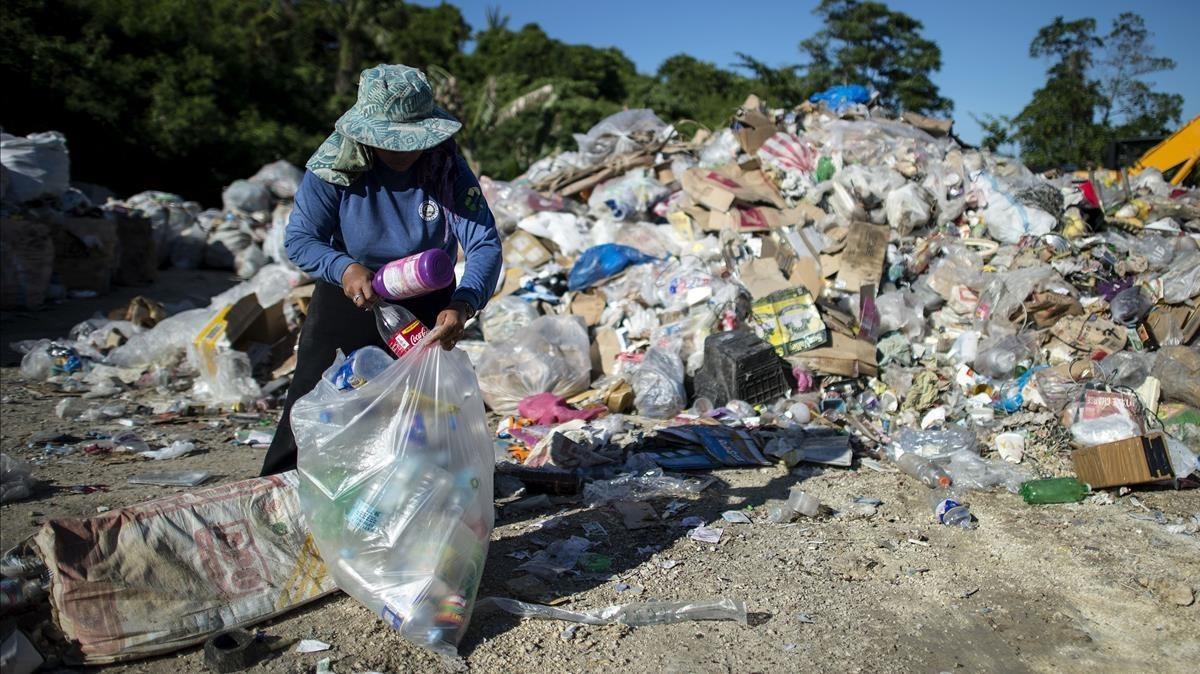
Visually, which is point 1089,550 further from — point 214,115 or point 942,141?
point 214,115

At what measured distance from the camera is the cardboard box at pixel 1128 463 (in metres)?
3.42

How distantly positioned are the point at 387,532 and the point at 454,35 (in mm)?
27022

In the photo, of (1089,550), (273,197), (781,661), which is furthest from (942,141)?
(273,197)

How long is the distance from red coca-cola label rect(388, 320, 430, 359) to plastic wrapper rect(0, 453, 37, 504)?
74.2 inches

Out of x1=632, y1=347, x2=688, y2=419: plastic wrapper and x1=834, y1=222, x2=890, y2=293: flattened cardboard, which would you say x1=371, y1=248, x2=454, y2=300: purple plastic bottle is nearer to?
x1=632, y1=347, x2=688, y2=419: plastic wrapper

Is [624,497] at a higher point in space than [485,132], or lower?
lower

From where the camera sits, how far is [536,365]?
4.73m

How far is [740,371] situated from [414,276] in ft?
9.19

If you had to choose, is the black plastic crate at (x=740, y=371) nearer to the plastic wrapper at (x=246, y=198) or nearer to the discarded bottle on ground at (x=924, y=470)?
the discarded bottle on ground at (x=924, y=470)

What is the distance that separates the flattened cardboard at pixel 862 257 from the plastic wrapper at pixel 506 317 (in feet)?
6.78

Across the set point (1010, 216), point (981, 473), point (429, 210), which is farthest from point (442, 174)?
point (1010, 216)

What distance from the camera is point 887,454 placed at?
4059 millimetres

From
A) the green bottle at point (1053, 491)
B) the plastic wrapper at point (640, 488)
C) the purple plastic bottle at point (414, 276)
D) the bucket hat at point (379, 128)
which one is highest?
the bucket hat at point (379, 128)

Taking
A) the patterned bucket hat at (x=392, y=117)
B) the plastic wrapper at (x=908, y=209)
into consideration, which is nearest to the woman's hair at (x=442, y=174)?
the patterned bucket hat at (x=392, y=117)
